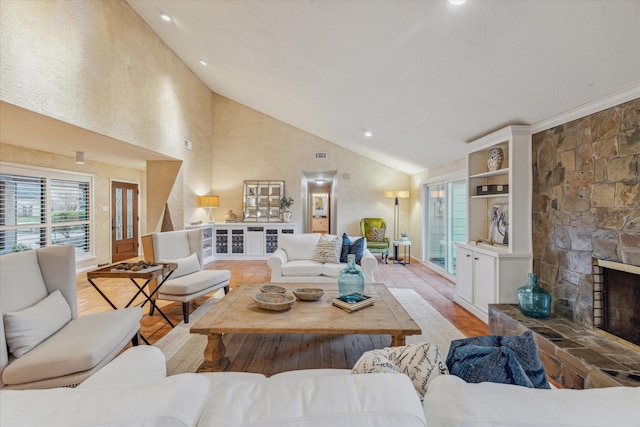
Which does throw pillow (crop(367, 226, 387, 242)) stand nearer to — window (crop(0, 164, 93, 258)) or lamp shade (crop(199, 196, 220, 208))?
lamp shade (crop(199, 196, 220, 208))

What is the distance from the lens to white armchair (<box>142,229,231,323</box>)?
10.8 ft

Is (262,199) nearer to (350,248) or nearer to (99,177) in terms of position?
(99,177)

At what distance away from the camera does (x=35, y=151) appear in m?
4.84

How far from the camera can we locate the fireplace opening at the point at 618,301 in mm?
2148

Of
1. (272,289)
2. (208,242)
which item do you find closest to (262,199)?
(208,242)

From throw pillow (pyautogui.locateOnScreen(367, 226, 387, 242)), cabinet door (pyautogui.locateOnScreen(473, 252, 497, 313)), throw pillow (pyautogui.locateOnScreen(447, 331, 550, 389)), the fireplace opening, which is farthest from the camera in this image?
throw pillow (pyautogui.locateOnScreen(367, 226, 387, 242))

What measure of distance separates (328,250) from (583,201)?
2911 millimetres

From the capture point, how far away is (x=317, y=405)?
0.71 meters

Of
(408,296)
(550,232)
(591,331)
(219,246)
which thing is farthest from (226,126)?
(591,331)

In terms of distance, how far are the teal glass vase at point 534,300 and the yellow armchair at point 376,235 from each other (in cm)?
382

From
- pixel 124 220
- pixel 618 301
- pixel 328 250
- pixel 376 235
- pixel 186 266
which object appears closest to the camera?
pixel 618 301

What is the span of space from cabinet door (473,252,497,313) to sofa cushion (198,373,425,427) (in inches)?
113

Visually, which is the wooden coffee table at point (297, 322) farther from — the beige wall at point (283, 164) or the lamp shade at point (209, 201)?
the beige wall at point (283, 164)

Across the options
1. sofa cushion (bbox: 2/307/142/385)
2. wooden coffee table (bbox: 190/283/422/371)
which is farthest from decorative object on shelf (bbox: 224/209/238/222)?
sofa cushion (bbox: 2/307/142/385)
